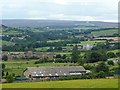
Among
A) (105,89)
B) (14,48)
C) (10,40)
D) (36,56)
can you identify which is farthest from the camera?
(10,40)

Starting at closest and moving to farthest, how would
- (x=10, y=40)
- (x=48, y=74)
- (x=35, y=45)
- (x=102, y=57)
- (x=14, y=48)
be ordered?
(x=48, y=74) → (x=102, y=57) → (x=14, y=48) → (x=35, y=45) → (x=10, y=40)

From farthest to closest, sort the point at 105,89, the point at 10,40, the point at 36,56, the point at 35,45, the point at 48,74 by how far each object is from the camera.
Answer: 1. the point at 10,40
2. the point at 35,45
3. the point at 36,56
4. the point at 48,74
5. the point at 105,89

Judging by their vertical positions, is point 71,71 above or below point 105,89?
below

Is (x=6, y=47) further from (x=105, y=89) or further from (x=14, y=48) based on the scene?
(x=105, y=89)

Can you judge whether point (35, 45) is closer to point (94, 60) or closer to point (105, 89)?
point (94, 60)

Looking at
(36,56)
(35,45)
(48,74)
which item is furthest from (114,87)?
(35,45)

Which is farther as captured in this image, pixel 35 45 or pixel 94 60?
pixel 35 45

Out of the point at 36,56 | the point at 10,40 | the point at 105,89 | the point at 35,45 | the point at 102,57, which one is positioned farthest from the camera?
the point at 10,40

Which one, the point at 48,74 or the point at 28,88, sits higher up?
the point at 28,88

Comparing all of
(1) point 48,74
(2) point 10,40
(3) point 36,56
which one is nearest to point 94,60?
(3) point 36,56
